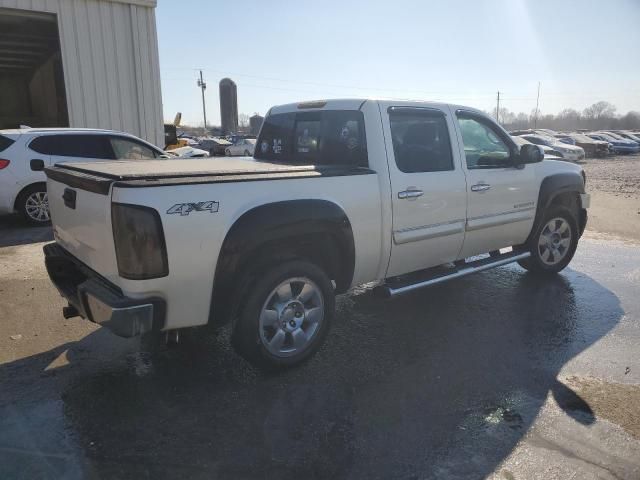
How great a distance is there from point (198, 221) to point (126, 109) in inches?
425

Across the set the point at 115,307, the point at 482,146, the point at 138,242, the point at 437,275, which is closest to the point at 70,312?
the point at 115,307

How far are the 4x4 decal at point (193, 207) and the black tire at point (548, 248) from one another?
3.97 meters

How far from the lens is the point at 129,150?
8906 millimetres

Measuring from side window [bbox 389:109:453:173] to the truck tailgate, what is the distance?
2.28 m

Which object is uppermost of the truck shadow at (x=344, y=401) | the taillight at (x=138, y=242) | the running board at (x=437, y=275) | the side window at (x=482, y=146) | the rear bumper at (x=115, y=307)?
the side window at (x=482, y=146)

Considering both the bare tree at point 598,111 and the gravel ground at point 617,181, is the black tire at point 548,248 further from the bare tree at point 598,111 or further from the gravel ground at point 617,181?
the bare tree at point 598,111

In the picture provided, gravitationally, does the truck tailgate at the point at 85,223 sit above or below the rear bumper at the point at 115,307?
above

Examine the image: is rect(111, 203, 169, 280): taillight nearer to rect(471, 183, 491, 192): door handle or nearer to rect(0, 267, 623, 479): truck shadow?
rect(0, 267, 623, 479): truck shadow

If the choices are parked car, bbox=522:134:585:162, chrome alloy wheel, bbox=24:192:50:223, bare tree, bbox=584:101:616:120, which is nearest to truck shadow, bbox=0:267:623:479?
chrome alloy wheel, bbox=24:192:50:223

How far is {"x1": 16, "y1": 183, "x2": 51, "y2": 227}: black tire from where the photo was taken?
8.16 m

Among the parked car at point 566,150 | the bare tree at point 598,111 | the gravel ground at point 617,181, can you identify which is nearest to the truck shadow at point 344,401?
the gravel ground at point 617,181

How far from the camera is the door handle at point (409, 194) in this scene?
3.94 meters

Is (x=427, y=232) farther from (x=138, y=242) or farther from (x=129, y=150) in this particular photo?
(x=129, y=150)

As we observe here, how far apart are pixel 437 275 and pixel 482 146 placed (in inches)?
57.8
